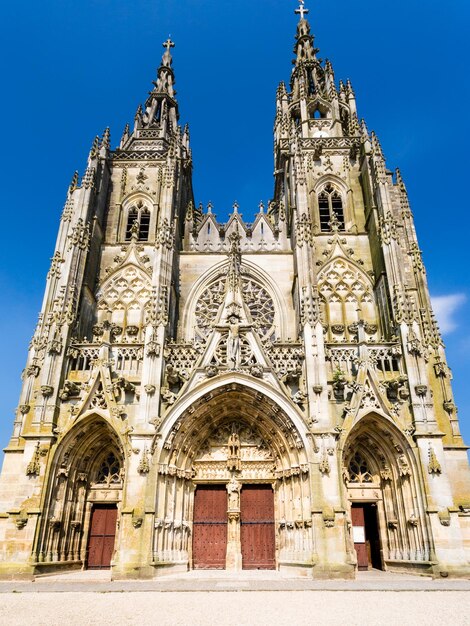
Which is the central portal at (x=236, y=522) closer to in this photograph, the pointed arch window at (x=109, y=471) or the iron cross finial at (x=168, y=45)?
the pointed arch window at (x=109, y=471)

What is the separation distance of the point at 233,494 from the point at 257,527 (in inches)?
51.5

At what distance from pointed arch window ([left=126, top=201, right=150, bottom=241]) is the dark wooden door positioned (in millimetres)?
11967

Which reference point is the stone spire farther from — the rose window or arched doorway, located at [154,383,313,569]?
arched doorway, located at [154,383,313,569]

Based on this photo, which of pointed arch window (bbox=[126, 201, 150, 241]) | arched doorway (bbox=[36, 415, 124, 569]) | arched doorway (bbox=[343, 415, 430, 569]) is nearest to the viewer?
arched doorway (bbox=[343, 415, 430, 569])

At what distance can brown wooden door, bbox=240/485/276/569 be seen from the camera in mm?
14797

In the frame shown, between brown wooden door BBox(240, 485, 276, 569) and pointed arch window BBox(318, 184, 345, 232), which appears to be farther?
pointed arch window BBox(318, 184, 345, 232)

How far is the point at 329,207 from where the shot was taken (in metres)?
22.1

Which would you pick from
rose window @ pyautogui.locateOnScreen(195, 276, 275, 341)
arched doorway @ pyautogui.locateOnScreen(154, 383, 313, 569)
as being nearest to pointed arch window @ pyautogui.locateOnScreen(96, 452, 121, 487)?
arched doorway @ pyautogui.locateOnScreen(154, 383, 313, 569)

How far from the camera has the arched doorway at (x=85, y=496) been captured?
1405 centimetres

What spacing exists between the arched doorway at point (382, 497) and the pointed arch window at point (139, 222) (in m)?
13.4

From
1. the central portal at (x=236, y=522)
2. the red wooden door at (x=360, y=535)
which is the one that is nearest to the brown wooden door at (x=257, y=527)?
the central portal at (x=236, y=522)
